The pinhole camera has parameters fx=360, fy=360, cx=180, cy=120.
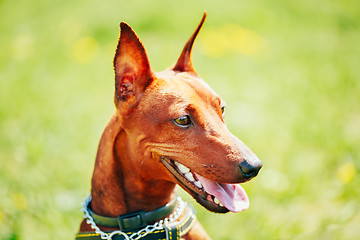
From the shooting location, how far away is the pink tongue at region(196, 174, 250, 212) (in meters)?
2.20

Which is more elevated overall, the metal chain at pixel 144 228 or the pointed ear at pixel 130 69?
the pointed ear at pixel 130 69

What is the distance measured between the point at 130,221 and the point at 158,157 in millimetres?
479

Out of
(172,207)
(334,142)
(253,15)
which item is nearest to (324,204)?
(334,142)

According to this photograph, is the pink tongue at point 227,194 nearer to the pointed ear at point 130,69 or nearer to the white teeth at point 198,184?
the white teeth at point 198,184

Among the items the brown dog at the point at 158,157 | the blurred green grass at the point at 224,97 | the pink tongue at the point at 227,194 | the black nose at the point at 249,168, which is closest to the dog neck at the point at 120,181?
the brown dog at the point at 158,157

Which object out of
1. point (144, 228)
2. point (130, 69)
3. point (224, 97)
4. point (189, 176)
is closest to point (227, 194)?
point (189, 176)

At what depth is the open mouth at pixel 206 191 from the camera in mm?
2164

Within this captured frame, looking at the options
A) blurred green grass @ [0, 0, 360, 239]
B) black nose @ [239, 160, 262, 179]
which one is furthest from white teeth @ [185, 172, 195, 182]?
blurred green grass @ [0, 0, 360, 239]

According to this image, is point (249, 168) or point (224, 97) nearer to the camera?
point (249, 168)

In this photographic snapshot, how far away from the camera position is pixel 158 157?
224 cm

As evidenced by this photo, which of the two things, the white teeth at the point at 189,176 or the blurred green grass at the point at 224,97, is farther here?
the blurred green grass at the point at 224,97

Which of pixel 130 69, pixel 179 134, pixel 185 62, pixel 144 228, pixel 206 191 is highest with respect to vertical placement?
pixel 185 62

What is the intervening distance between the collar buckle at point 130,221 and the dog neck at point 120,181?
0.17 feet

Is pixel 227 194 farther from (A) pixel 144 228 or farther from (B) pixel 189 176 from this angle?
(A) pixel 144 228
